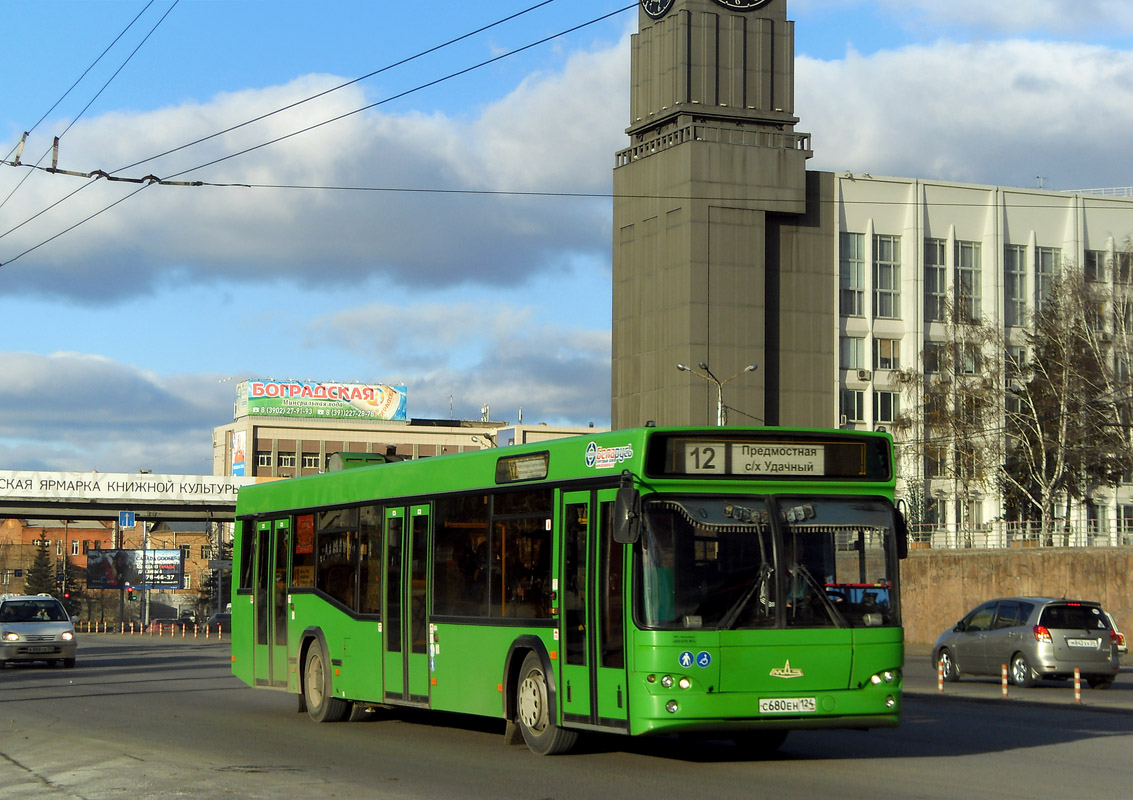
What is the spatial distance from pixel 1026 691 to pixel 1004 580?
19808 millimetres

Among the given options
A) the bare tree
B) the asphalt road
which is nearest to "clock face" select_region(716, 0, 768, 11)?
the bare tree

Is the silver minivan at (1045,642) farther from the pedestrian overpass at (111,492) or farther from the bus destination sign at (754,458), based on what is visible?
the pedestrian overpass at (111,492)

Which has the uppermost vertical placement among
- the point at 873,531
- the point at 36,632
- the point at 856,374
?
the point at 856,374

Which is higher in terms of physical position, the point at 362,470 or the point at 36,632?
the point at 362,470

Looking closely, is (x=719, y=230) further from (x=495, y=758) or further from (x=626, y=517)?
(x=626, y=517)

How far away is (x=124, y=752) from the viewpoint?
14516 mm

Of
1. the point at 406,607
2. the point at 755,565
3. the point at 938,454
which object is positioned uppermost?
the point at 938,454

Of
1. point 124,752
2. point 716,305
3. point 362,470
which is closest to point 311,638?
point 362,470

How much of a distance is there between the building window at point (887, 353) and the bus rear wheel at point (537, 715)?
231ft

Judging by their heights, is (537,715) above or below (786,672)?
below

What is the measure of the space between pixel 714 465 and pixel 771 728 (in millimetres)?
2206

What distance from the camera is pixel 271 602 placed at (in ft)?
64.6

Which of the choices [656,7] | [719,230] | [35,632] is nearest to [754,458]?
[35,632]

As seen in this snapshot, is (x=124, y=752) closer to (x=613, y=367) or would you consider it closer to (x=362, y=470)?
(x=362, y=470)
